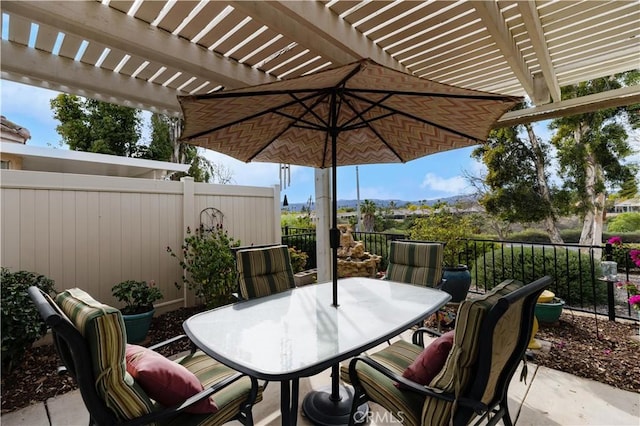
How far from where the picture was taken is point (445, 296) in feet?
7.84

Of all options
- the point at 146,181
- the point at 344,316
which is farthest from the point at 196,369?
the point at 146,181

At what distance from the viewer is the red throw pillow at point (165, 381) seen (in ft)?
4.18

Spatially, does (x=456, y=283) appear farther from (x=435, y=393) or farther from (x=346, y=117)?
(x=435, y=393)

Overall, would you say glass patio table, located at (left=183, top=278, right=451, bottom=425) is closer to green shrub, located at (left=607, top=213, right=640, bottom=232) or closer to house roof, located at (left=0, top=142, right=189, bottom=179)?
house roof, located at (left=0, top=142, right=189, bottom=179)

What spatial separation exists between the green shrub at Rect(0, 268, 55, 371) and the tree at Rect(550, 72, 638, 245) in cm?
1189

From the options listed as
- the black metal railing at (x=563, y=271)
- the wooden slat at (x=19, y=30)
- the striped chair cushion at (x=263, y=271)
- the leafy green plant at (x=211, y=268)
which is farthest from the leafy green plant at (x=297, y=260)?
the wooden slat at (x=19, y=30)

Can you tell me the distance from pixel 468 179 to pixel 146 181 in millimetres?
10143

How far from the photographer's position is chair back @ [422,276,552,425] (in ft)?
3.83

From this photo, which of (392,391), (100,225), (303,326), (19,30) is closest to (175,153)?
(100,225)

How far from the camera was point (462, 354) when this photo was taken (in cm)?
122

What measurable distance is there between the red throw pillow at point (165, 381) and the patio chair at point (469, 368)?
0.77 m

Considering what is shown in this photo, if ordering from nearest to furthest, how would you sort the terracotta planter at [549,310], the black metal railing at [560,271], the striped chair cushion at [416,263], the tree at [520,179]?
the striped chair cushion at [416,263] → the terracotta planter at [549,310] → the black metal railing at [560,271] → the tree at [520,179]

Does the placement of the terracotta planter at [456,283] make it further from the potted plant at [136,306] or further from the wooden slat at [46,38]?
the wooden slat at [46,38]

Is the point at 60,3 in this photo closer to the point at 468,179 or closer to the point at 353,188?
the point at 468,179
